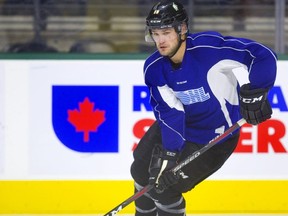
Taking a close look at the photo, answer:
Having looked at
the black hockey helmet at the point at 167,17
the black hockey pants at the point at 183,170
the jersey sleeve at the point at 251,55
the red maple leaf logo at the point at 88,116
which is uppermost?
the black hockey helmet at the point at 167,17

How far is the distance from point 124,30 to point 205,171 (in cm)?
125

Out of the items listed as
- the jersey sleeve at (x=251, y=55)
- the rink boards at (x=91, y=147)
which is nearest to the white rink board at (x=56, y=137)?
the rink boards at (x=91, y=147)

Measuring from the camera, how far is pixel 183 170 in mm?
4219

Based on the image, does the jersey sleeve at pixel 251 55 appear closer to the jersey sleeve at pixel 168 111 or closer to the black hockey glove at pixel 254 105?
the black hockey glove at pixel 254 105

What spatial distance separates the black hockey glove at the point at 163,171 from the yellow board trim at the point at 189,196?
3.13ft

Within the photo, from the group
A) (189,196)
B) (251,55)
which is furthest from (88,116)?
(251,55)

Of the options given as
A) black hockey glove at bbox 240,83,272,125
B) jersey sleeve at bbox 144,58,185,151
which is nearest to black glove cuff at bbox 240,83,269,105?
black hockey glove at bbox 240,83,272,125

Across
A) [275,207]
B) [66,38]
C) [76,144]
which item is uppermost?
[66,38]

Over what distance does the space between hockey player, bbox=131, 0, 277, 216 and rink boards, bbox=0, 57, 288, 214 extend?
84 cm

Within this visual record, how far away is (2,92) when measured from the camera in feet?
17.0

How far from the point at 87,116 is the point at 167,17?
1245mm

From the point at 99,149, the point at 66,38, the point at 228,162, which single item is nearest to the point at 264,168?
the point at 228,162

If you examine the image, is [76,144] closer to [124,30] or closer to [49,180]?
[49,180]

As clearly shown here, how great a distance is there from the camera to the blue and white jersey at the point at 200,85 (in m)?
4.16
